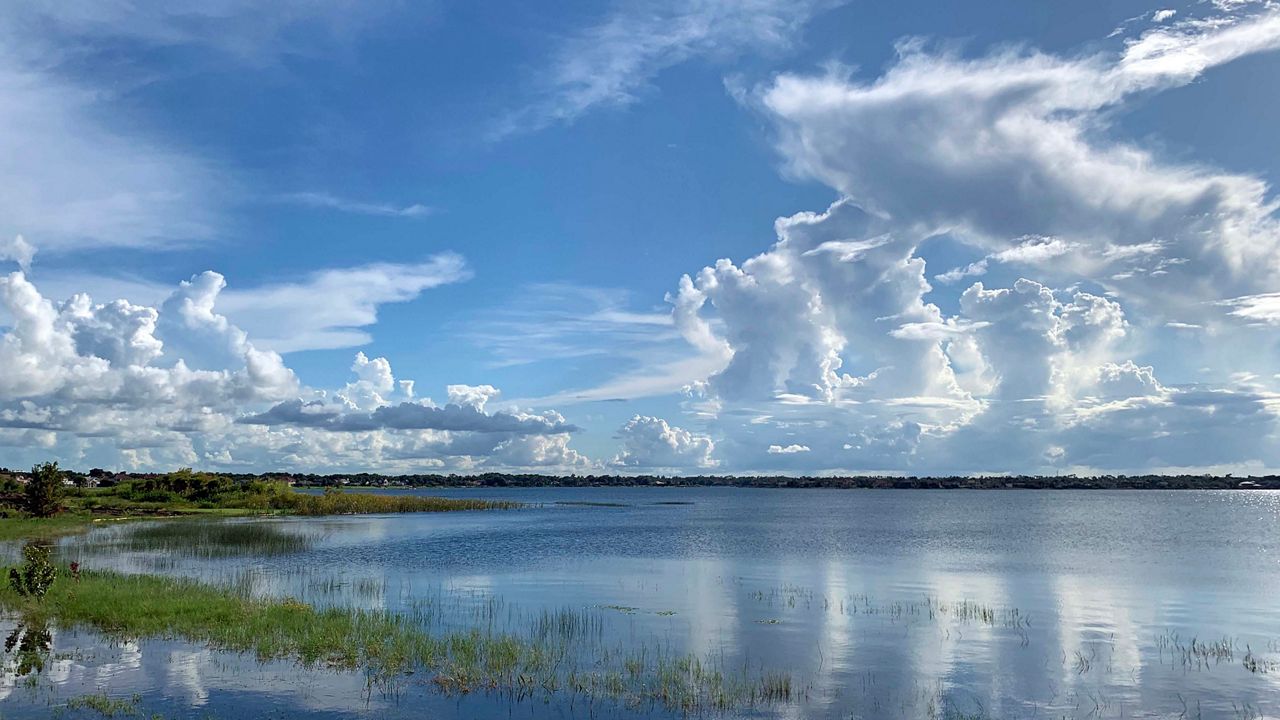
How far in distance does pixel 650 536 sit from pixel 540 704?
236 ft

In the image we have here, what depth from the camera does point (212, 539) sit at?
71.9m

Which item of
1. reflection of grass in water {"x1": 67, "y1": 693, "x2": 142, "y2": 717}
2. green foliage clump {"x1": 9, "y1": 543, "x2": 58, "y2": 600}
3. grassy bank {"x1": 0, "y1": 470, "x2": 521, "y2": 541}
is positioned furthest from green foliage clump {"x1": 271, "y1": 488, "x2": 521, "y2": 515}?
reflection of grass in water {"x1": 67, "y1": 693, "x2": 142, "y2": 717}

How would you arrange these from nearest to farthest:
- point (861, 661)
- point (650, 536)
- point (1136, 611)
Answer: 1. point (861, 661)
2. point (1136, 611)
3. point (650, 536)

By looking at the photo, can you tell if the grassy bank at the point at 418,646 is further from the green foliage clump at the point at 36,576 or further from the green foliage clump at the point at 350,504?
the green foliage clump at the point at 350,504

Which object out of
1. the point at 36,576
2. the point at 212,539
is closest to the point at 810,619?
the point at 36,576

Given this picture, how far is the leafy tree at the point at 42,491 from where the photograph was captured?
8575 centimetres

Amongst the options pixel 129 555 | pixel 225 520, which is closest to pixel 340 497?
pixel 225 520

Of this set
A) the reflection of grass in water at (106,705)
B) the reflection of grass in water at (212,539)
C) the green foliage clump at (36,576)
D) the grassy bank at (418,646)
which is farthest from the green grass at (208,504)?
the reflection of grass in water at (106,705)

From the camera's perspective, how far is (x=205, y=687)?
909 inches

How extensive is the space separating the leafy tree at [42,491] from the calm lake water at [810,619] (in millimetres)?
12911

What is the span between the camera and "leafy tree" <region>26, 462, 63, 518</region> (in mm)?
85750

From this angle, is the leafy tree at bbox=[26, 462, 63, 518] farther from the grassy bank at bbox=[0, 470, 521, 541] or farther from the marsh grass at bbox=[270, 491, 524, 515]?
the marsh grass at bbox=[270, 491, 524, 515]

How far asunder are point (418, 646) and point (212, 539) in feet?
170

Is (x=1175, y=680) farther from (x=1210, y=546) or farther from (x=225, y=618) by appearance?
(x=1210, y=546)
